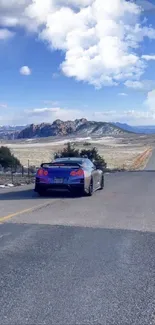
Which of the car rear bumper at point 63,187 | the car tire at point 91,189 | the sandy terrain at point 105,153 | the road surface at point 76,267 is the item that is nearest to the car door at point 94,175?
the car tire at point 91,189

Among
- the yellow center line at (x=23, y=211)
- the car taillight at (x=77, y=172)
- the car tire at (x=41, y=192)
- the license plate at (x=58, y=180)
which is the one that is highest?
the car taillight at (x=77, y=172)

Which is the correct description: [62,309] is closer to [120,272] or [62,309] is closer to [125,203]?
[120,272]

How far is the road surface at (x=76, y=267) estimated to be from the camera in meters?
4.99

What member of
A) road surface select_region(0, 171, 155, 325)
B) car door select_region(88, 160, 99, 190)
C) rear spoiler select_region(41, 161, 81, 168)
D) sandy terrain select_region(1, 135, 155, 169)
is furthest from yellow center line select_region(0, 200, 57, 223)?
sandy terrain select_region(1, 135, 155, 169)

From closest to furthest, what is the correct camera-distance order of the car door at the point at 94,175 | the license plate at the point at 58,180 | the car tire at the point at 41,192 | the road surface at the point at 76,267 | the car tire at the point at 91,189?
1. the road surface at the point at 76,267
2. the license plate at the point at 58,180
3. the car tire at the point at 41,192
4. the car tire at the point at 91,189
5. the car door at the point at 94,175

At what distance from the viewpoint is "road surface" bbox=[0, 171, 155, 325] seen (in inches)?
197

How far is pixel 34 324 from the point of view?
4.64 metres

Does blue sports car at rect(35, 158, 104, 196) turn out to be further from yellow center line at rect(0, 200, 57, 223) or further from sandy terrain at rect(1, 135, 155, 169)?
sandy terrain at rect(1, 135, 155, 169)

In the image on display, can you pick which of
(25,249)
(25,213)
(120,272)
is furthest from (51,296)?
(25,213)

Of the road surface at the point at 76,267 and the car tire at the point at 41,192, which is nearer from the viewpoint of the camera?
the road surface at the point at 76,267

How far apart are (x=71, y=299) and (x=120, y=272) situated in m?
1.35

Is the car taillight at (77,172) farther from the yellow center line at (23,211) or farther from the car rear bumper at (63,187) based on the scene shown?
the yellow center line at (23,211)

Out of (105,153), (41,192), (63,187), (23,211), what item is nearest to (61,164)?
(63,187)

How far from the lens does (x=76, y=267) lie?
680 centimetres
